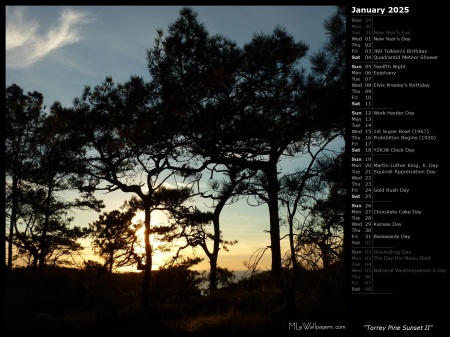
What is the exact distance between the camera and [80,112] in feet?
35.1

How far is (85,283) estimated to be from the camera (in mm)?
14688

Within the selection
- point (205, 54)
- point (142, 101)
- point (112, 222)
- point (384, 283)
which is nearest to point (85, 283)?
point (112, 222)

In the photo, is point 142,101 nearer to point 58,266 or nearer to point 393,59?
point 393,59

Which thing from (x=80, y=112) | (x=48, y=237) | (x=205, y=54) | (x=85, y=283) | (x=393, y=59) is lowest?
(x=85, y=283)

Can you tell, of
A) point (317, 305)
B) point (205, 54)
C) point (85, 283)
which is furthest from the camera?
point (85, 283)

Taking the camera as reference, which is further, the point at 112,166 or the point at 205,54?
the point at 112,166

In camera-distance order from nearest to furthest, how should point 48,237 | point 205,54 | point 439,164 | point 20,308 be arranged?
point 439,164 < point 20,308 < point 205,54 < point 48,237

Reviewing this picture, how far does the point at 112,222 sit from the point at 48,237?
13.4ft

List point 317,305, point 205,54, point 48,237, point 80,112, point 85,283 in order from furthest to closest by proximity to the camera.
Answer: point 48,237
point 85,283
point 80,112
point 205,54
point 317,305

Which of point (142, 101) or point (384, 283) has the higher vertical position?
point (142, 101)

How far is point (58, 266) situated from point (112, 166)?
30.5ft

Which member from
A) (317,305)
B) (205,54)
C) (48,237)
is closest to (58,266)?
(48,237)

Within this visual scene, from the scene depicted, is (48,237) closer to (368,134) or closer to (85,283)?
(85,283)

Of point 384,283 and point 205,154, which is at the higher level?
point 205,154
